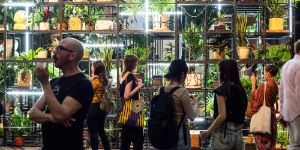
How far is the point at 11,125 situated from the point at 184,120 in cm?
593

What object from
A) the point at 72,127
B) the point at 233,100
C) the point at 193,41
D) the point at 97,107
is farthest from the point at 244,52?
the point at 72,127

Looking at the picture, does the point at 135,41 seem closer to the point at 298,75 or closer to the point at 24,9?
the point at 24,9

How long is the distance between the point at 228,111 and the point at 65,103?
5.59ft

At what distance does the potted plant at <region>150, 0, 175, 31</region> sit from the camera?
9641 mm

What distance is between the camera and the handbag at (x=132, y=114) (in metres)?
6.85

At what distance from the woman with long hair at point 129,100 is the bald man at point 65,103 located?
3288 mm

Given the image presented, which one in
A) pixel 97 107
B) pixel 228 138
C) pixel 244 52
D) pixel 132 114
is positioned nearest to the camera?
pixel 228 138

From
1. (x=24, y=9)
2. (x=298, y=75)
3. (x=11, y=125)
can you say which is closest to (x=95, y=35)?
(x=24, y=9)

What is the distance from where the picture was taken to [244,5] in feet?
31.2

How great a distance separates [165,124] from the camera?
4582 millimetres

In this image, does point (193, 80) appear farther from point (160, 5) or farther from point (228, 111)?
point (228, 111)

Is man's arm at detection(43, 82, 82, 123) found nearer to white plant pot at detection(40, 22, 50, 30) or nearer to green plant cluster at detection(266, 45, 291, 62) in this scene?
green plant cluster at detection(266, 45, 291, 62)

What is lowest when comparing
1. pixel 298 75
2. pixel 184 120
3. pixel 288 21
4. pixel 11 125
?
pixel 11 125

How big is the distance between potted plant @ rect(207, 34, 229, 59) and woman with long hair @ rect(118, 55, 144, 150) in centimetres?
274
